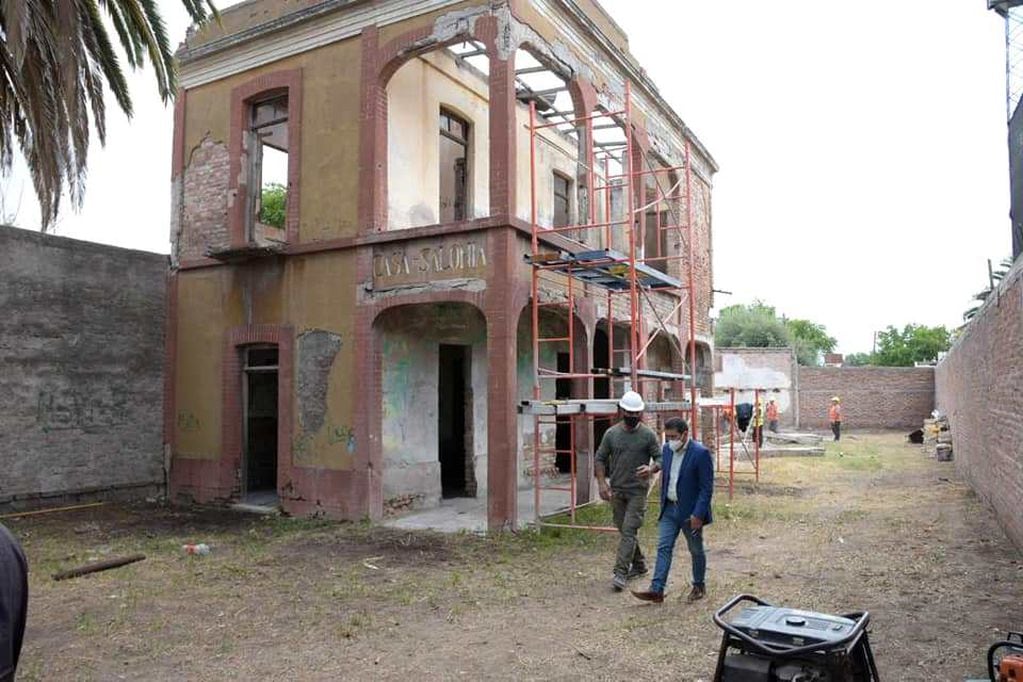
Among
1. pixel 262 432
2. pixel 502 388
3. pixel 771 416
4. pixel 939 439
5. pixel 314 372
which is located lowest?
pixel 939 439

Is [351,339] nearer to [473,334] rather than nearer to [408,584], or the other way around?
[473,334]

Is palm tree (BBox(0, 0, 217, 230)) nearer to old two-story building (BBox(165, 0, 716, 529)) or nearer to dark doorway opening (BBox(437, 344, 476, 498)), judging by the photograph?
old two-story building (BBox(165, 0, 716, 529))

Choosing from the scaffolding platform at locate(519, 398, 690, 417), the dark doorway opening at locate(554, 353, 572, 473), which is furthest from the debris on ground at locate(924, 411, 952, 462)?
the scaffolding platform at locate(519, 398, 690, 417)

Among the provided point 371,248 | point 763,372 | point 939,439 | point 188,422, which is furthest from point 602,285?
point 763,372

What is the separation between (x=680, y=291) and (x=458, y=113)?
21.3 feet

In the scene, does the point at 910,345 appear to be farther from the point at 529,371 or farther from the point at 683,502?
the point at 683,502

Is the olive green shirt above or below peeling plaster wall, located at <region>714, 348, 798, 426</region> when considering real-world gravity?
below

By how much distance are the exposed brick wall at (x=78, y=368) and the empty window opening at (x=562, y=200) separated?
27.1 ft

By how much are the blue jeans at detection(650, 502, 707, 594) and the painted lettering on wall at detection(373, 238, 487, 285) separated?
15.5 ft

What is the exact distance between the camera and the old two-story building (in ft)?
35.3

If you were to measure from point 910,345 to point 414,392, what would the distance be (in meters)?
54.0

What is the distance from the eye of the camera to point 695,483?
22.5 ft

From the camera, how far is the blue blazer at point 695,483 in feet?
22.1

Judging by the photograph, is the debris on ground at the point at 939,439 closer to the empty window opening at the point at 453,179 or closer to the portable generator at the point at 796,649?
the empty window opening at the point at 453,179
